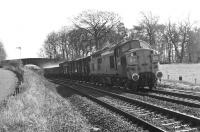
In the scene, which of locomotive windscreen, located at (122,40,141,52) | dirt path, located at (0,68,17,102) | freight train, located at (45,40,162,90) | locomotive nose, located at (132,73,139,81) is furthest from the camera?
locomotive windscreen, located at (122,40,141,52)

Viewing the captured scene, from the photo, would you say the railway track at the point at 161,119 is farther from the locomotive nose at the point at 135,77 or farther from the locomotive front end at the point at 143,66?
the locomotive front end at the point at 143,66

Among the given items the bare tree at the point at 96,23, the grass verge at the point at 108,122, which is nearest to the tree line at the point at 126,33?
the bare tree at the point at 96,23

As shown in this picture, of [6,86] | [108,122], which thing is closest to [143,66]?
[108,122]

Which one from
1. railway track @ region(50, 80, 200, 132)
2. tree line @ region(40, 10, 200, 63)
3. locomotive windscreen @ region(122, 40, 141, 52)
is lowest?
railway track @ region(50, 80, 200, 132)

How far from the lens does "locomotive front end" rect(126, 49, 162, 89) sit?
17.3 m

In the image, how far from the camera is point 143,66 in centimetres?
1755

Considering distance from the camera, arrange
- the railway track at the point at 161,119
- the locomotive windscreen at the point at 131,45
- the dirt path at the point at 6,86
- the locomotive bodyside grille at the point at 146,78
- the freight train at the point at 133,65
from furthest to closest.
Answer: the locomotive windscreen at the point at 131,45
the locomotive bodyside grille at the point at 146,78
the freight train at the point at 133,65
the dirt path at the point at 6,86
the railway track at the point at 161,119

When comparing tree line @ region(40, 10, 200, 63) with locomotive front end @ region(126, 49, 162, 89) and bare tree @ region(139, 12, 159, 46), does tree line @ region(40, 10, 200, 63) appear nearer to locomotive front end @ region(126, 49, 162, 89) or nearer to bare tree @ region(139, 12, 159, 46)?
bare tree @ region(139, 12, 159, 46)

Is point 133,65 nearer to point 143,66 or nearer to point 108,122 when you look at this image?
point 143,66

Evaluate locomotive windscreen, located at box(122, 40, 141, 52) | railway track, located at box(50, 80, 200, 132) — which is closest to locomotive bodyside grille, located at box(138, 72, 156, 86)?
locomotive windscreen, located at box(122, 40, 141, 52)

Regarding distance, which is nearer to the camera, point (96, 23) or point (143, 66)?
point (143, 66)

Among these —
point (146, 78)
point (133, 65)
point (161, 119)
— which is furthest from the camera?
point (146, 78)

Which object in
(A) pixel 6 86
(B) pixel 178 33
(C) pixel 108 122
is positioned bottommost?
(C) pixel 108 122

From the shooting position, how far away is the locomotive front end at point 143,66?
17297 mm
